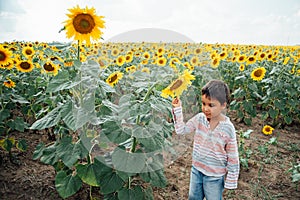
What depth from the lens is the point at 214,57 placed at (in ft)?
18.5

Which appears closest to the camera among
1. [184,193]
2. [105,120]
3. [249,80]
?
[105,120]

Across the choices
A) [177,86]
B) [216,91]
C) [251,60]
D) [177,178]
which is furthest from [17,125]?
[251,60]

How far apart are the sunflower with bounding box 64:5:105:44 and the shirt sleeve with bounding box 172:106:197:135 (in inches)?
32.6

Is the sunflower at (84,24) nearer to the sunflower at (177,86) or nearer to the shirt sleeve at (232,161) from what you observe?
the sunflower at (177,86)

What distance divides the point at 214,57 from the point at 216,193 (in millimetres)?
3919

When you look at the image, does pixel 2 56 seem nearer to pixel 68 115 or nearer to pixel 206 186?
pixel 68 115

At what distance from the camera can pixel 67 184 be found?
2.22 metres

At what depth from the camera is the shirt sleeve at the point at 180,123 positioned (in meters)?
2.11

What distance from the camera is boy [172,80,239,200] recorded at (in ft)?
6.62

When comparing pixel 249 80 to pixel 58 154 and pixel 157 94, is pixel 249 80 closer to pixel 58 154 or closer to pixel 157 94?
pixel 157 94

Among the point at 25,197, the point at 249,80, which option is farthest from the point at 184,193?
the point at 249,80

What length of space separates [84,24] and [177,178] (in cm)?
202

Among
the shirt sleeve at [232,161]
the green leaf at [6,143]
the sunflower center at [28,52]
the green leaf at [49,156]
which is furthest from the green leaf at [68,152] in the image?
the sunflower center at [28,52]

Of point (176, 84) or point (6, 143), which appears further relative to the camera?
point (6, 143)
